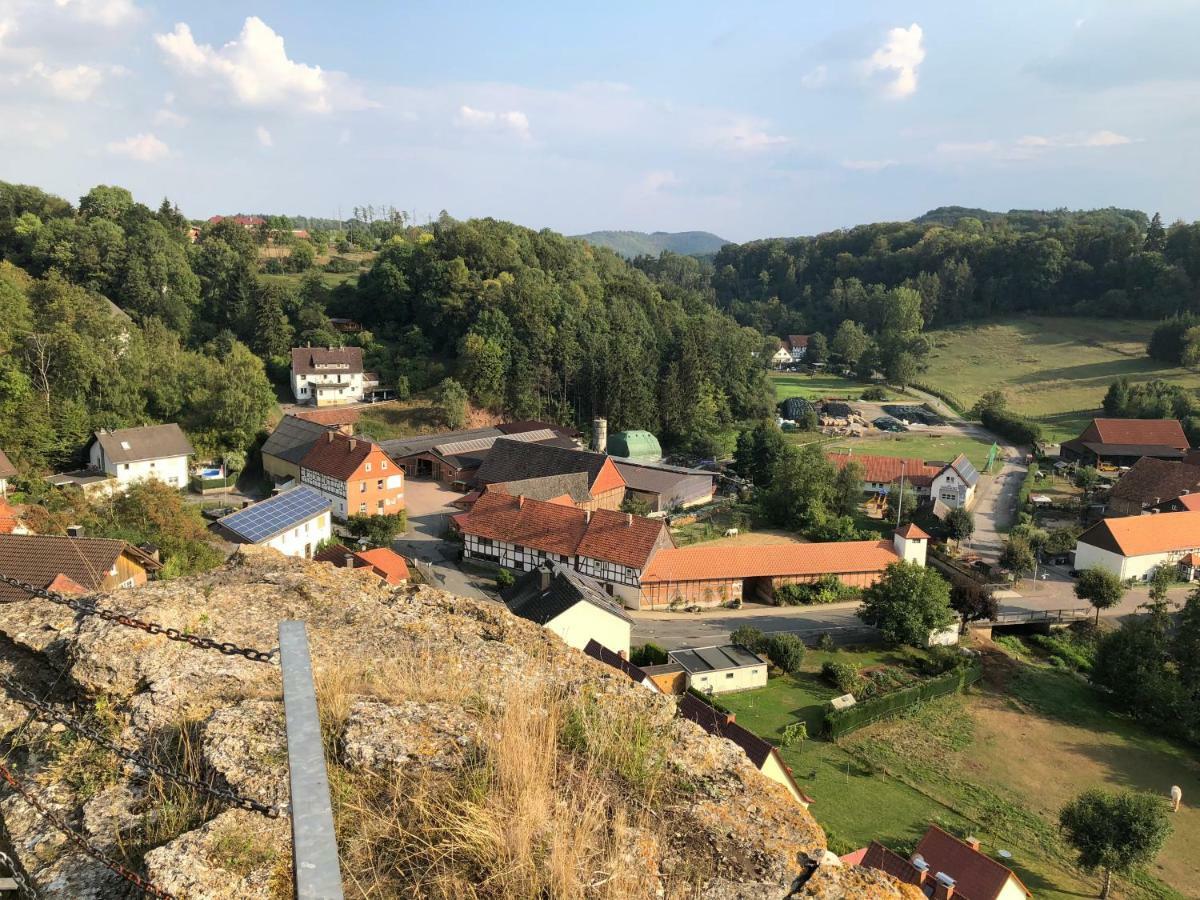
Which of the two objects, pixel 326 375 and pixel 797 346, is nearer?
pixel 326 375

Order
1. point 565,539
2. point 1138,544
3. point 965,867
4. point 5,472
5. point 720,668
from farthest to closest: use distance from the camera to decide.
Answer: point 1138,544, point 565,539, point 5,472, point 720,668, point 965,867

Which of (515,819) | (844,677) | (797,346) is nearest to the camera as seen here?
(515,819)

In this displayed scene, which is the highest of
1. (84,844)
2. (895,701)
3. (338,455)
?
(84,844)

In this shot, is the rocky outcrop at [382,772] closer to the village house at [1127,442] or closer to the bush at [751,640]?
the bush at [751,640]

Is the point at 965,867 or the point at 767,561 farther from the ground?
the point at 767,561

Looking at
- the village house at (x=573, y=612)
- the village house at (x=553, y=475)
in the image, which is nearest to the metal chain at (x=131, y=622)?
the village house at (x=573, y=612)

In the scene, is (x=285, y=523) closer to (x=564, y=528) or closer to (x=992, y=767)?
(x=564, y=528)

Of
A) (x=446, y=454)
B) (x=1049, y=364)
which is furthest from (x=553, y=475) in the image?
(x=1049, y=364)

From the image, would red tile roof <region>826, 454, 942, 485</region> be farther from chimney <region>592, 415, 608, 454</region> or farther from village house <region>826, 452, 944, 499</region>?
chimney <region>592, 415, 608, 454</region>
